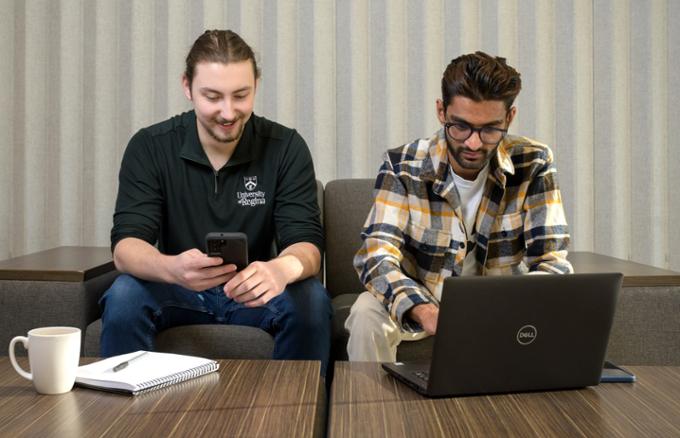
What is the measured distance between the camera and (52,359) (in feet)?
4.32

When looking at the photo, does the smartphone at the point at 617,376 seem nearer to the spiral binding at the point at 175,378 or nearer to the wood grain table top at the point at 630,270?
the spiral binding at the point at 175,378

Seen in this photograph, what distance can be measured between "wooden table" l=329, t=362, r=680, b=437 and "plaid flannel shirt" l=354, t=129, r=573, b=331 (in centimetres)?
76

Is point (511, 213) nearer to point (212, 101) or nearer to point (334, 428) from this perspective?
point (212, 101)

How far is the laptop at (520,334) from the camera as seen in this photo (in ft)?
4.22

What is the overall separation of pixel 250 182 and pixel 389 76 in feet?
3.23

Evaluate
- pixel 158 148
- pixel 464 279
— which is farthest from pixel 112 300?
pixel 464 279

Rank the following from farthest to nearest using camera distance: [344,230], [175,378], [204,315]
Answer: [344,230] → [204,315] → [175,378]

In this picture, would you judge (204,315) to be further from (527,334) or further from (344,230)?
(527,334)

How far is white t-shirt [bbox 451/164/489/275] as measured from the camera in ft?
7.28

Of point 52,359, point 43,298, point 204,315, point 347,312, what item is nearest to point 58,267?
point 43,298

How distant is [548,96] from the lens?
3.15 metres

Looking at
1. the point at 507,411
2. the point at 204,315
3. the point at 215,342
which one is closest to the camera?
the point at 507,411

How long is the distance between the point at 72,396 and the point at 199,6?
216 cm

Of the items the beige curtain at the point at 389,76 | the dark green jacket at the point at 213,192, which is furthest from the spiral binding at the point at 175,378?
the beige curtain at the point at 389,76
